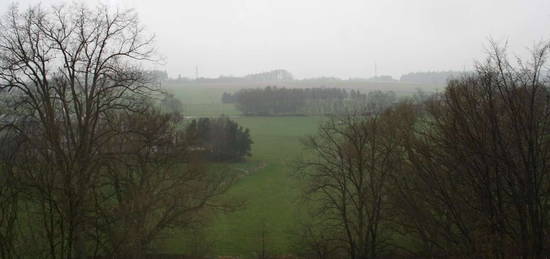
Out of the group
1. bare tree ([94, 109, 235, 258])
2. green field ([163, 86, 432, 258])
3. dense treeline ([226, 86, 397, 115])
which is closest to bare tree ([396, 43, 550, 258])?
bare tree ([94, 109, 235, 258])

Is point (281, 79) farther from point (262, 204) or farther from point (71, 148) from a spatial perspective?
point (71, 148)

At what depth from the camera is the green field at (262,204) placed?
74.8 feet

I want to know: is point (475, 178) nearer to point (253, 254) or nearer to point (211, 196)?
point (211, 196)

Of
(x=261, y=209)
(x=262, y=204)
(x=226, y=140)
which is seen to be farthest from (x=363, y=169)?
(x=226, y=140)

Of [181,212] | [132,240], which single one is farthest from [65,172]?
[181,212]

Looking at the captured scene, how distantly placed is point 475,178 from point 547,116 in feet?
7.80

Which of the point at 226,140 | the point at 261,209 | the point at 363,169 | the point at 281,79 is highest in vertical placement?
the point at 281,79

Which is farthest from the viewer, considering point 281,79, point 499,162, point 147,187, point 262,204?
point 281,79

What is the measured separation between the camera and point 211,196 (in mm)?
18625

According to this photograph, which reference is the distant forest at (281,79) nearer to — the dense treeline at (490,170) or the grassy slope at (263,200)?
the grassy slope at (263,200)

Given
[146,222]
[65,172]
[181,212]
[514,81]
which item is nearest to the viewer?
[65,172]

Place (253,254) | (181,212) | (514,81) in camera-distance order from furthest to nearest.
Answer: (253,254)
(181,212)
(514,81)

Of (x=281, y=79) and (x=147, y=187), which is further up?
(x=281, y=79)

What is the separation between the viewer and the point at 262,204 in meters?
31.1
